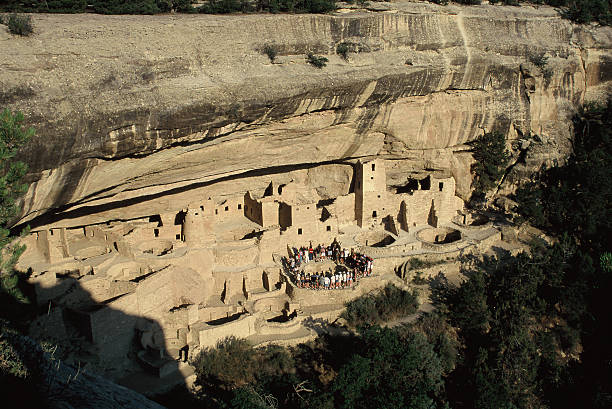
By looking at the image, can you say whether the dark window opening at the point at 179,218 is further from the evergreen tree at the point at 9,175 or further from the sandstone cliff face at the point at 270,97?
the evergreen tree at the point at 9,175

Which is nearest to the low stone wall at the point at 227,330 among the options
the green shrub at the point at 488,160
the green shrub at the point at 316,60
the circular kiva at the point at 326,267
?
the circular kiva at the point at 326,267

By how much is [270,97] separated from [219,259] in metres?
4.48

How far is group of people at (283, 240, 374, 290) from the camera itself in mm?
15750

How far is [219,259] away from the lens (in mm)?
15352

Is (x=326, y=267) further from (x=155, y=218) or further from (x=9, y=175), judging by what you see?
(x=9, y=175)

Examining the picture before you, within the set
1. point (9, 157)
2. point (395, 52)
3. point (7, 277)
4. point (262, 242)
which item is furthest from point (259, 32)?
point (7, 277)

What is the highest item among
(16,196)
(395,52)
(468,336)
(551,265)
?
(395,52)

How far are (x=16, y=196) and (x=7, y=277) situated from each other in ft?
5.32

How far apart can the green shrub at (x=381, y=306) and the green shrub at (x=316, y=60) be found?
624 centimetres

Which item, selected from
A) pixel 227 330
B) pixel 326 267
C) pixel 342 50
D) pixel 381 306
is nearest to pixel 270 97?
pixel 342 50

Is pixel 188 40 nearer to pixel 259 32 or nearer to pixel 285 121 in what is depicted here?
pixel 259 32

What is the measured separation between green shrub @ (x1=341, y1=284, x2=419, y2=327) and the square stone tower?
2.75 m

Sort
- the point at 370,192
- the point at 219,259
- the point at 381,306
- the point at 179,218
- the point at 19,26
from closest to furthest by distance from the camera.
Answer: the point at 19,26, the point at 219,259, the point at 381,306, the point at 179,218, the point at 370,192

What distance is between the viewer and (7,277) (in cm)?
1112
